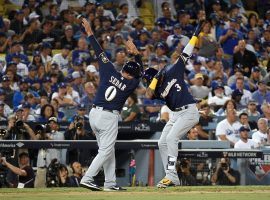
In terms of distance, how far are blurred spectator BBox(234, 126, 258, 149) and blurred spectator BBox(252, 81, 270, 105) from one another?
342 centimetres

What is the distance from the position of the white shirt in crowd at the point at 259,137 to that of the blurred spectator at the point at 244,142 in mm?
226

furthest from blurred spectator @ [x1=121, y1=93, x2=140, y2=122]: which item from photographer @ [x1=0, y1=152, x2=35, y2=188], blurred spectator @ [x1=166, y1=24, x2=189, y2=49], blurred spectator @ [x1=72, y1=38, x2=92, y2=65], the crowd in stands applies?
blurred spectator @ [x1=166, y1=24, x2=189, y2=49]

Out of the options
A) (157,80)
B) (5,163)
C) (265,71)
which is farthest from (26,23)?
(157,80)

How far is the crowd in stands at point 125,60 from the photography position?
16.4 m

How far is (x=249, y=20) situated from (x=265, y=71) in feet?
9.48

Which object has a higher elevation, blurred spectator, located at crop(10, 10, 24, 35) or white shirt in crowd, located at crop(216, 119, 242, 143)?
blurred spectator, located at crop(10, 10, 24, 35)

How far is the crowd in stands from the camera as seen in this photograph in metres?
16.4

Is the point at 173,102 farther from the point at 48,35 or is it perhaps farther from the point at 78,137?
the point at 48,35

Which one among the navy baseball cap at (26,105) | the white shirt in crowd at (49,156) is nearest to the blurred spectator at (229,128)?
the white shirt in crowd at (49,156)

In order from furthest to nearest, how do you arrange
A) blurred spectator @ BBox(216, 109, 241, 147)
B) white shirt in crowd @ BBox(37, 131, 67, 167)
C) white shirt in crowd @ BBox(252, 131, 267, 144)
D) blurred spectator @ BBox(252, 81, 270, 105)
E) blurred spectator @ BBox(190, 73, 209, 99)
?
blurred spectator @ BBox(252, 81, 270, 105) < blurred spectator @ BBox(190, 73, 209, 99) < blurred spectator @ BBox(216, 109, 241, 147) < white shirt in crowd @ BBox(252, 131, 267, 144) < white shirt in crowd @ BBox(37, 131, 67, 167)

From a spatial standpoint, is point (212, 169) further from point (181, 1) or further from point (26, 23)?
point (181, 1)

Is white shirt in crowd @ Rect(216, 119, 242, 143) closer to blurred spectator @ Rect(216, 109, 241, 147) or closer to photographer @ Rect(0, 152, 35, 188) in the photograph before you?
blurred spectator @ Rect(216, 109, 241, 147)

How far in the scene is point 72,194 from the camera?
11.7 m

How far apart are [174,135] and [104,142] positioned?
1.03 m
